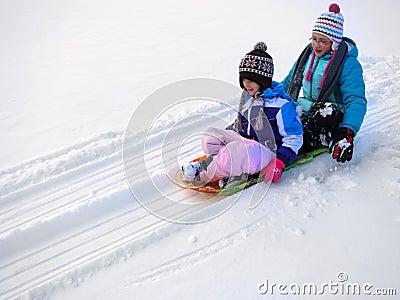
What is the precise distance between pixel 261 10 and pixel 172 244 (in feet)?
23.3

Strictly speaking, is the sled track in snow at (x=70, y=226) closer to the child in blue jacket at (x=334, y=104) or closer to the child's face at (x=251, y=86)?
the child's face at (x=251, y=86)

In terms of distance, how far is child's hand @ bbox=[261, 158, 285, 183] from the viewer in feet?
7.77

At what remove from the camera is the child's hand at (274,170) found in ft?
7.77

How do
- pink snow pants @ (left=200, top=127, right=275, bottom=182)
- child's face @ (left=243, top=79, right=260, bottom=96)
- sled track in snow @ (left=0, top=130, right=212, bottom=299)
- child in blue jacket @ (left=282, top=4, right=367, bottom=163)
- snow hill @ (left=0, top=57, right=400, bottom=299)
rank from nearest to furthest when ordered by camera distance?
snow hill @ (left=0, top=57, right=400, bottom=299), sled track in snow @ (left=0, top=130, right=212, bottom=299), pink snow pants @ (left=200, top=127, right=275, bottom=182), child's face @ (left=243, top=79, right=260, bottom=96), child in blue jacket @ (left=282, top=4, right=367, bottom=163)

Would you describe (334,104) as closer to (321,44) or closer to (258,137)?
(321,44)

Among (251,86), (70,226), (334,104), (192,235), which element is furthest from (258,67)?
(70,226)

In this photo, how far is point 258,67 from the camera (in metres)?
2.34

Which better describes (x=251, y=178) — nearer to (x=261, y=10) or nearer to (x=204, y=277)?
(x=204, y=277)

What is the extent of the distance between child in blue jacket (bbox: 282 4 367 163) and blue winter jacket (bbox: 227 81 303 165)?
246 mm

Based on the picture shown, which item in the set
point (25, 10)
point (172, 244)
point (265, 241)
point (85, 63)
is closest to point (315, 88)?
point (265, 241)

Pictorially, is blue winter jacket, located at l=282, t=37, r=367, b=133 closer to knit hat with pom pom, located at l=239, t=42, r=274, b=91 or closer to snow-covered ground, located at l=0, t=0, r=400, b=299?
snow-covered ground, located at l=0, t=0, r=400, b=299

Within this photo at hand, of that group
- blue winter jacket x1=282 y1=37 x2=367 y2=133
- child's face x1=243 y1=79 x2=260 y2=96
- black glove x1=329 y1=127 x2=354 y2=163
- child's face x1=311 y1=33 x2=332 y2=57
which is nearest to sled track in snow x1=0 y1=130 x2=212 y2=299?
child's face x1=243 y1=79 x2=260 y2=96

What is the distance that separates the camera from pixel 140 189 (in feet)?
8.42

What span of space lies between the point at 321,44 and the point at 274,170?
1016mm
